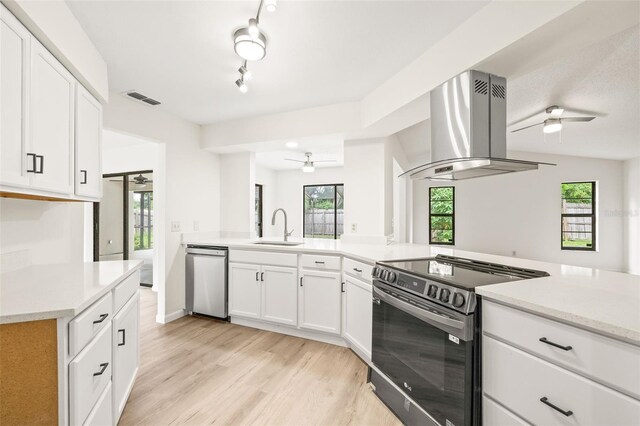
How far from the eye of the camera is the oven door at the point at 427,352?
1.34m

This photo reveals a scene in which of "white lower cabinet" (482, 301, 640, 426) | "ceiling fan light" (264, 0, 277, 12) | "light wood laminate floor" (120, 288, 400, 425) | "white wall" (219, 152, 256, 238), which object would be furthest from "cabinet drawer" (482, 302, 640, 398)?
"white wall" (219, 152, 256, 238)

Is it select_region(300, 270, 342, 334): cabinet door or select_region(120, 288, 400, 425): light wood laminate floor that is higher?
A: select_region(300, 270, 342, 334): cabinet door

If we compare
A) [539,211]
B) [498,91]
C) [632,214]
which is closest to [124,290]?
[498,91]

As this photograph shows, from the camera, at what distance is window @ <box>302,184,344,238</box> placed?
7.27 meters

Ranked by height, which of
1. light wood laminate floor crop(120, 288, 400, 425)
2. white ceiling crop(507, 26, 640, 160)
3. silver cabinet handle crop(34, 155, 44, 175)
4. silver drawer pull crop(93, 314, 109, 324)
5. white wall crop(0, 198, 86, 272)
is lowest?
light wood laminate floor crop(120, 288, 400, 425)

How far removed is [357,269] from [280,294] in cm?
102

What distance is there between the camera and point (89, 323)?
1.21 meters

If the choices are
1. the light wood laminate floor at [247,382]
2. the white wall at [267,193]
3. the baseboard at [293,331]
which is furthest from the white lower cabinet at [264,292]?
the white wall at [267,193]

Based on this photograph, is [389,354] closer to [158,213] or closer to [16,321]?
[16,321]

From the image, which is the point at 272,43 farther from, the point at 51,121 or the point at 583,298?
the point at 583,298

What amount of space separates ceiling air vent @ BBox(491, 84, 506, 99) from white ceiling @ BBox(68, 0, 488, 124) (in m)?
0.48

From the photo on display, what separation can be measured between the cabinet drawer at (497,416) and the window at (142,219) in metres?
6.02

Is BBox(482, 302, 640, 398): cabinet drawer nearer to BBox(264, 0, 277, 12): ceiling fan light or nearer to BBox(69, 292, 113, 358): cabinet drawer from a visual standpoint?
BBox(69, 292, 113, 358): cabinet drawer

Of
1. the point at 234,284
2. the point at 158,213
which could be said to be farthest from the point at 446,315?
the point at 158,213
